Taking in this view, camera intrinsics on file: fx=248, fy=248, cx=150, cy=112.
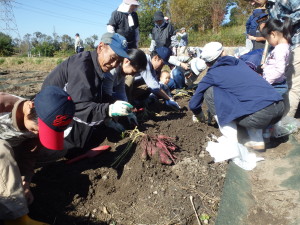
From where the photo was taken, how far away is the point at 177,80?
4.84 meters

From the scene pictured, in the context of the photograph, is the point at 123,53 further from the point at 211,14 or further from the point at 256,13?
the point at 211,14

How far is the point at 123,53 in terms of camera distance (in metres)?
2.21

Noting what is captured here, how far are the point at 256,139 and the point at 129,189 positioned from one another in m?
1.41

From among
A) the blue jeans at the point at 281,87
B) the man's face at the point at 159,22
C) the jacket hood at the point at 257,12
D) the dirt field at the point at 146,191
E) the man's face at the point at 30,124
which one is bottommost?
the dirt field at the point at 146,191

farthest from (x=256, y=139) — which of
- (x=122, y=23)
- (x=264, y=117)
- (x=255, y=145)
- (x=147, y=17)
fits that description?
(x=147, y=17)

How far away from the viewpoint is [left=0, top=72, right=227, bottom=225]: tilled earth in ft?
5.63

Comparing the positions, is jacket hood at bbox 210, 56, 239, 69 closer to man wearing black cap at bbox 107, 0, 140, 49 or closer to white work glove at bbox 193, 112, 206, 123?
white work glove at bbox 193, 112, 206, 123

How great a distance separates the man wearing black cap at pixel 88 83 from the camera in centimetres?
214

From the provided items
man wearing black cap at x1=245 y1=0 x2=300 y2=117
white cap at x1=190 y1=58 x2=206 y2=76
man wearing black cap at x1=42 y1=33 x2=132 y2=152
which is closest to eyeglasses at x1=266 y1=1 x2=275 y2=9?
man wearing black cap at x1=245 y1=0 x2=300 y2=117

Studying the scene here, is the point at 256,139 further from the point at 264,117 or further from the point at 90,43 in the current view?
the point at 90,43

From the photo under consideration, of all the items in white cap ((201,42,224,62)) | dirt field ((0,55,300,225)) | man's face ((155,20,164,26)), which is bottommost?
dirt field ((0,55,300,225))

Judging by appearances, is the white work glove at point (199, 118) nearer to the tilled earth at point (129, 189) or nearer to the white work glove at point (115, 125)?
the tilled earth at point (129, 189)

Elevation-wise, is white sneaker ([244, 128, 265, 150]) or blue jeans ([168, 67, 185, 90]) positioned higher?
blue jeans ([168, 67, 185, 90])

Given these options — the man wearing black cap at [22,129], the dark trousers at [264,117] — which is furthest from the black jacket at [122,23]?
the man wearing black cap at [22,129]
